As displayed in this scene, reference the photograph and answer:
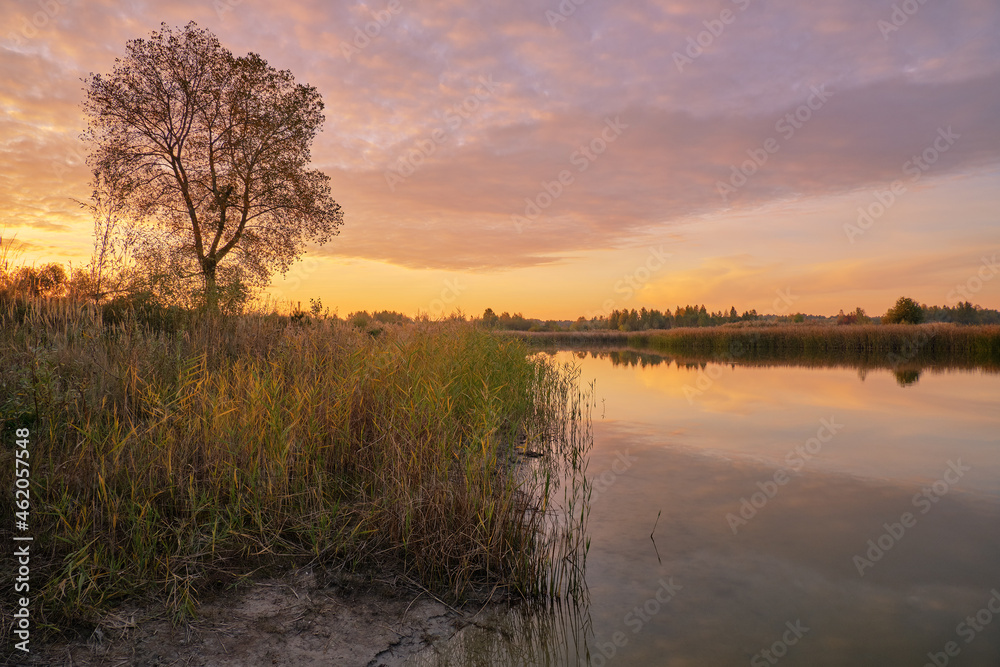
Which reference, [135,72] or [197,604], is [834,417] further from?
[135,72]

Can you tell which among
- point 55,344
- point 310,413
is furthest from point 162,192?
point 310,413

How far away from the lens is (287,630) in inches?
122

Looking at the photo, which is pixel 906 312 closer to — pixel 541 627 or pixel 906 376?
pixel 906 376

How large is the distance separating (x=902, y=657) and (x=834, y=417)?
969cm

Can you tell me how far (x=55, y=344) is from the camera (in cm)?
576
